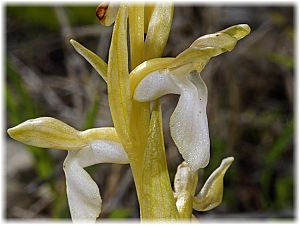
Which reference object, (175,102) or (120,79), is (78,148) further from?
(175,102)

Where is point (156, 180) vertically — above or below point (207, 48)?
below

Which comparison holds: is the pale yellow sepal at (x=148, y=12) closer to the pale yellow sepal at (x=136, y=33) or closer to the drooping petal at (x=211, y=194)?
the pale yellow sepal at (x=136, y=33)

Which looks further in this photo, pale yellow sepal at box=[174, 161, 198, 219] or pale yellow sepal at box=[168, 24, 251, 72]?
pale yellow sepal at box=[174, 161, 198, 219]

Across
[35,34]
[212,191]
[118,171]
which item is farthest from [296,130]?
[35,34]

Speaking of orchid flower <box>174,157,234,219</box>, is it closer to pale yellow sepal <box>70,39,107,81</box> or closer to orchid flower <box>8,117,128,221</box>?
orchid flower <box>8,117,128,221</box>

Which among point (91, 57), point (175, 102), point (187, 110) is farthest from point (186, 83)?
point (175, 102)

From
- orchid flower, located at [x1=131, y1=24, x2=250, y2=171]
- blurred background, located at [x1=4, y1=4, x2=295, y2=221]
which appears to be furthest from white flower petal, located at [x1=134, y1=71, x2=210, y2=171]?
blurred background, located at [x1=4, y1=4, x2=295, y2=221]

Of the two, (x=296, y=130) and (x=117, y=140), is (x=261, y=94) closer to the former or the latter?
(x=296, y=130)
